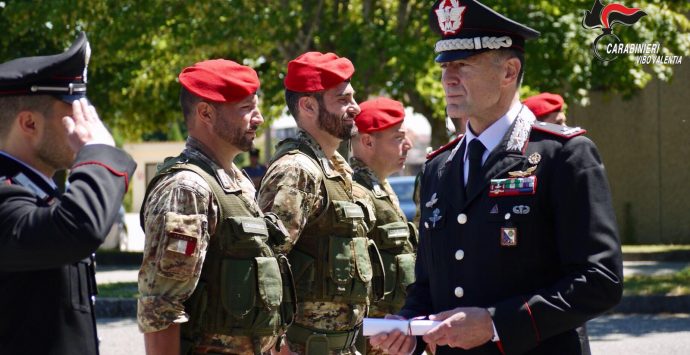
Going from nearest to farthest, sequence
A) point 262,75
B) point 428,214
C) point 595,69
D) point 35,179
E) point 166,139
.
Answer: point 35,179 < point 428,214 < point 595,69 < point 262,75 < point 166,139

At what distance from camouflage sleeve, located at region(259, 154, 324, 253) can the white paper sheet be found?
4.71 feet

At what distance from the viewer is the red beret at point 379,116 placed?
6.68 metres

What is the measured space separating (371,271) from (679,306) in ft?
25.5

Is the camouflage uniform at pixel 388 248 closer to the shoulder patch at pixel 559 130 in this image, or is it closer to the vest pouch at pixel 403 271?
the vest pouch at pixel 403 271

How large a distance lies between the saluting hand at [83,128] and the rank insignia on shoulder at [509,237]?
48.2 inches

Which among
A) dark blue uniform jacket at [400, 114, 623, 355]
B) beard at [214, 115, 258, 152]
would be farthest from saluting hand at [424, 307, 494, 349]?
beard at [214, 115, 258, 152]

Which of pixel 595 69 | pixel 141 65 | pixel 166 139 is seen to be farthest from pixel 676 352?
pixel 166 139

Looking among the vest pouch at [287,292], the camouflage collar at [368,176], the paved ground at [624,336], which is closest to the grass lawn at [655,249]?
the paved ground at [624,336]

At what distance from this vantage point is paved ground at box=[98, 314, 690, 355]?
9969 mm

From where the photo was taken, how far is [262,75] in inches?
693

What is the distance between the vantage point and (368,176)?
6473mm

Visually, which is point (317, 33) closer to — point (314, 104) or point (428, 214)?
point (314, 104)

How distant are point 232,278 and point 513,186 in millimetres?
1324

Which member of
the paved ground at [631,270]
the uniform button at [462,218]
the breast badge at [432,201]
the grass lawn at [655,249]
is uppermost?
the breast badge at [432,201]
